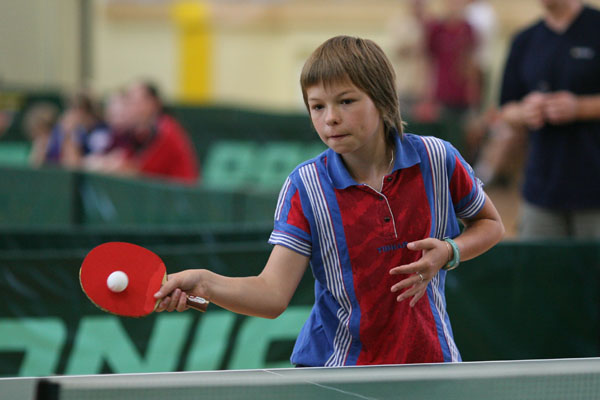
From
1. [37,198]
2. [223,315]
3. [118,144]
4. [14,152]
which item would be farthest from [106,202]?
[14,152]

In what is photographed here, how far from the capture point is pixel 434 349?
7.47 feet

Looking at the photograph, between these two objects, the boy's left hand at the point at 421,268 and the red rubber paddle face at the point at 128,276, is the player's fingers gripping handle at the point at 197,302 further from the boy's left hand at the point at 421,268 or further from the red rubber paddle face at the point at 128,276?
the boy's left hand at the point at 421,268

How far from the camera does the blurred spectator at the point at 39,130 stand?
10.4 meters

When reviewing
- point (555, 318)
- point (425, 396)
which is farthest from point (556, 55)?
point (425, 396)

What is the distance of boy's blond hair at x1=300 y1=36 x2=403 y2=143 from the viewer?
2.12 m

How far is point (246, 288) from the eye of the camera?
7.07ft

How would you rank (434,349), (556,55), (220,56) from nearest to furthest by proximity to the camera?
(434,349)
(556,55)
(220,56)

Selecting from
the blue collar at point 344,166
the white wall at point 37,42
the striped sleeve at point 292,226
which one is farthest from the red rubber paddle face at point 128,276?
the white wall at point 37,42

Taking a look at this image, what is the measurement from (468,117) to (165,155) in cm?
399

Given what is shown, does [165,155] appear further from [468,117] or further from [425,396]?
[425,396]

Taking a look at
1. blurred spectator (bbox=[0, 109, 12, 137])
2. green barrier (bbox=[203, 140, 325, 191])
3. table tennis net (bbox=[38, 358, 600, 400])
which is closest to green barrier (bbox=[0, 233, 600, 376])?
table tennis net (bbox=[38, 358, 600, 400])

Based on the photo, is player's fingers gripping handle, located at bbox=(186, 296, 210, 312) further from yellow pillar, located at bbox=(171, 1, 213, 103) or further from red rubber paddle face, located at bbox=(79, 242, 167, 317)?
yellow pillar, located at bbox=(171, 1, 213, 103)

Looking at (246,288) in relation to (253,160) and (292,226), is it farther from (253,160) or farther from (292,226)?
(253,160)

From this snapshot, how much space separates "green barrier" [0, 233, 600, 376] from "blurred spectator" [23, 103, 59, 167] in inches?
241
